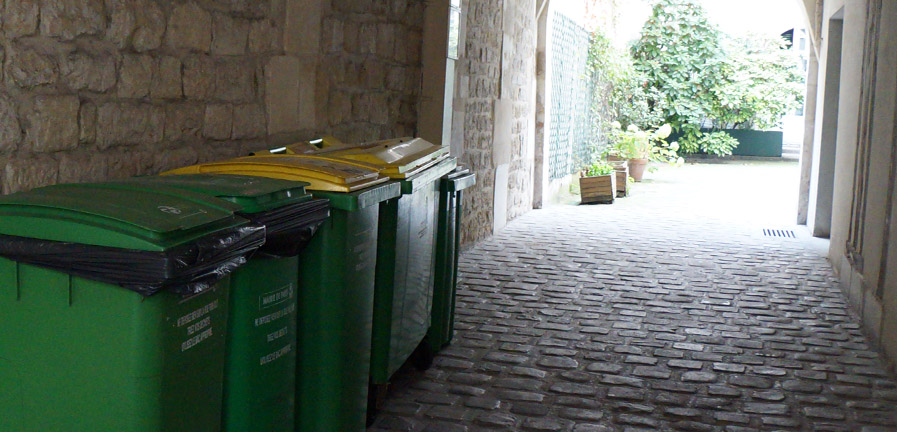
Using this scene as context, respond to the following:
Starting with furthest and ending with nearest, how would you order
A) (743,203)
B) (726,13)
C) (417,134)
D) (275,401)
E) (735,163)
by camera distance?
1. (726,13)
2. (735,163)
3. (743,203)
4. (417,134)
5. (275,401)

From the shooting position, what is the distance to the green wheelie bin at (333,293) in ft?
9.79

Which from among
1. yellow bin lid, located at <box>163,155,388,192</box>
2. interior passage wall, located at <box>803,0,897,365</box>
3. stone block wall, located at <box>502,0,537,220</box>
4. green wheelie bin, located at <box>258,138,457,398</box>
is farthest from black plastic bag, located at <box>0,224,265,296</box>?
stone block wall, located at <box>502,0,537,220</box>

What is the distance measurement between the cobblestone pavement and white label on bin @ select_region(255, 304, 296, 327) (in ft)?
4.12

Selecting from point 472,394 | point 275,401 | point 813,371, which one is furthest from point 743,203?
point 275,401

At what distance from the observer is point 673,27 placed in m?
20.7

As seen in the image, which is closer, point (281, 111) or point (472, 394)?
point (472, 394)

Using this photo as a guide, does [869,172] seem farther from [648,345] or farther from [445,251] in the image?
[445,251]

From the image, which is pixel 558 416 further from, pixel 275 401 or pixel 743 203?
pixel 743 203

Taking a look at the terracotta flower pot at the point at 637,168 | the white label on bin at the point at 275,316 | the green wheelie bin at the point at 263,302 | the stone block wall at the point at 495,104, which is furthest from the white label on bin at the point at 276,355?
the terracotta flower pot at the point at 637,168

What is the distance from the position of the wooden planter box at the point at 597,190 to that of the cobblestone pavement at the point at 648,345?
3.08 metres

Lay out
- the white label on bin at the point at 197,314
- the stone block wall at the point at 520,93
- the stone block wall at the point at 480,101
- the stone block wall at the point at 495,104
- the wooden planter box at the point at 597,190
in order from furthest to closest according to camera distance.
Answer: the wooden planter box at the point at 597,190 → the stone block wall at the point at 520,93 → the stone block wall at the point at 495,104 → the stone block wall at the point at 480,101 → the white label on bin at the point at 197,314

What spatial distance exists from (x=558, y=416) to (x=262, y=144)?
6.82 feet

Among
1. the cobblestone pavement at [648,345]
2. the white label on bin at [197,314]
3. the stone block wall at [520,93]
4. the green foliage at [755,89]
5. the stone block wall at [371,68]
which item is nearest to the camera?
the white label on bin at [197,314]

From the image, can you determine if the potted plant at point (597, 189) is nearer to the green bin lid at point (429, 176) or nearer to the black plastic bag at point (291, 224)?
the green bin lid at point (429, 176)
